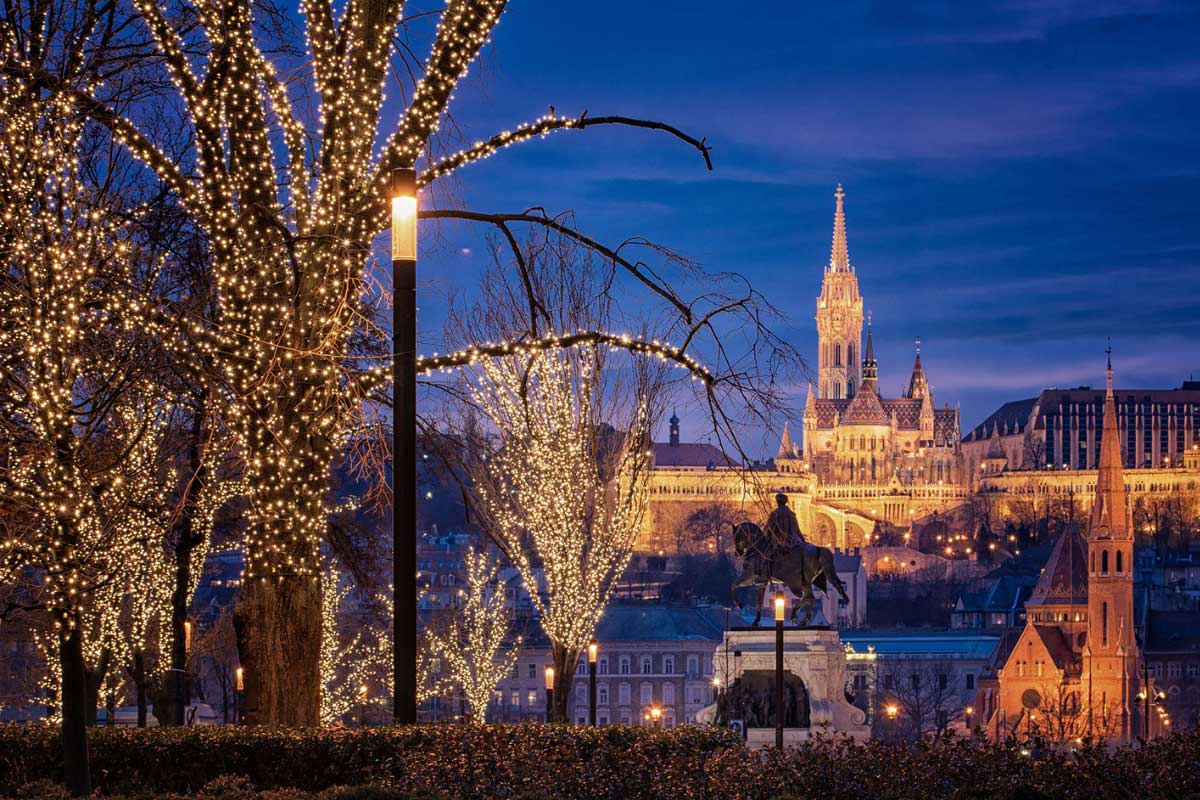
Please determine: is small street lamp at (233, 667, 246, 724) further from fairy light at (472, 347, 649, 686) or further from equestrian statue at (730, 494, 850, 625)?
equestrian statue at (730, 494, 850, 625)

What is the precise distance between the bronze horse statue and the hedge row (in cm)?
975

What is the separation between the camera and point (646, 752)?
12703 millimetres

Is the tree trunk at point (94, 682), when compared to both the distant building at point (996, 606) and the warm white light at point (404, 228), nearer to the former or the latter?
the warm white light at point (404, 228)

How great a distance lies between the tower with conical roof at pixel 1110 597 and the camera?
114 metres

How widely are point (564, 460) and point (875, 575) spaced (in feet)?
538

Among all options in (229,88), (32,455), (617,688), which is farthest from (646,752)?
(617,688)

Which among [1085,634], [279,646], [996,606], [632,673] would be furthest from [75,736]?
[996,606]

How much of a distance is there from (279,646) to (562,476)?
1339 centimetres

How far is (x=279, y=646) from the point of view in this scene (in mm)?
14234

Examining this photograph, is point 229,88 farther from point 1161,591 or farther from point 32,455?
point 1161,591

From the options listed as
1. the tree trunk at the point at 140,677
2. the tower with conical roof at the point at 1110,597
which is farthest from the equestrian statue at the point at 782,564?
the tower with conical roof at the point at 1110,597

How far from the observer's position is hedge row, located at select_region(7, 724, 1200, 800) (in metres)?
10.3

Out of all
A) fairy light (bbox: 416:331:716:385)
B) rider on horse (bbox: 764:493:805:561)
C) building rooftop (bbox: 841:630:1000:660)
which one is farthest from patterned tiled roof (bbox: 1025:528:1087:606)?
fairy light (bbox: 416:331:716:385)

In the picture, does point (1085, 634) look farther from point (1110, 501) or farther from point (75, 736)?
point (75, 736)
